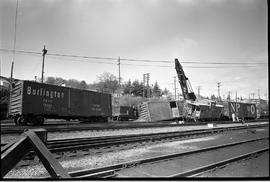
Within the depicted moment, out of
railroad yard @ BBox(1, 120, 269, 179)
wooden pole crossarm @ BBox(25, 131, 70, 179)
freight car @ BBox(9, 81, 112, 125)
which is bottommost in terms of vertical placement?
railroad yard @ BBox(1, 120, 269, 179)

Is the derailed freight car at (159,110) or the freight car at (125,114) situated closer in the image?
the derailed freight car at (159,110)

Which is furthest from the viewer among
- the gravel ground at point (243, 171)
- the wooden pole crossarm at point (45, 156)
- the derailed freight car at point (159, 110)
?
the derailed freight car at point (159, 110)

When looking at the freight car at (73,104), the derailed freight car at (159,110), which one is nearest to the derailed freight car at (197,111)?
the derailed freight car at (159,110)

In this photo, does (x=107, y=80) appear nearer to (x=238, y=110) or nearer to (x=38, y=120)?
(x=38, y=120)

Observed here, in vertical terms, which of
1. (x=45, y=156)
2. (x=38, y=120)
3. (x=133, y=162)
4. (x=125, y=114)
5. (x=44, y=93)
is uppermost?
(x=44, y=93)

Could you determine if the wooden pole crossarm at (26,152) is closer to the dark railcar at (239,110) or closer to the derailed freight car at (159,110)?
the derailed freight car at (159,110)

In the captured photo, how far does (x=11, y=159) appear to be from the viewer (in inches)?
101

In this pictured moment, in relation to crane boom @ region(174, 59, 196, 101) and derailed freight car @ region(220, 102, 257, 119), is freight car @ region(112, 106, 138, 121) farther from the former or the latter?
crane boom @ region(174, 59, 196, 101)

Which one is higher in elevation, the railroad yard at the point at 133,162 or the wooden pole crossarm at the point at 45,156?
the wooden pole crossarm at the point at 45,156

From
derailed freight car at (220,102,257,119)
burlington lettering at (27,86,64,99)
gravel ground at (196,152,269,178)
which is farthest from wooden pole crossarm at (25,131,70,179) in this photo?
derailed freight car at (220,102,257,119)

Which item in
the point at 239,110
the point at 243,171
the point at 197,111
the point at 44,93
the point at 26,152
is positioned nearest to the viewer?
the point at 26,152

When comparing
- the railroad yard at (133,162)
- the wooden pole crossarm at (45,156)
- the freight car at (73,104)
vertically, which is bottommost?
the railroad yard at (133,162)

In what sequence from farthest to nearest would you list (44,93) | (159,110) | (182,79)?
(159,110), (44,93), (182,79)

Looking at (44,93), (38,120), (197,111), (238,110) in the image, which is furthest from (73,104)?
(238,110)
